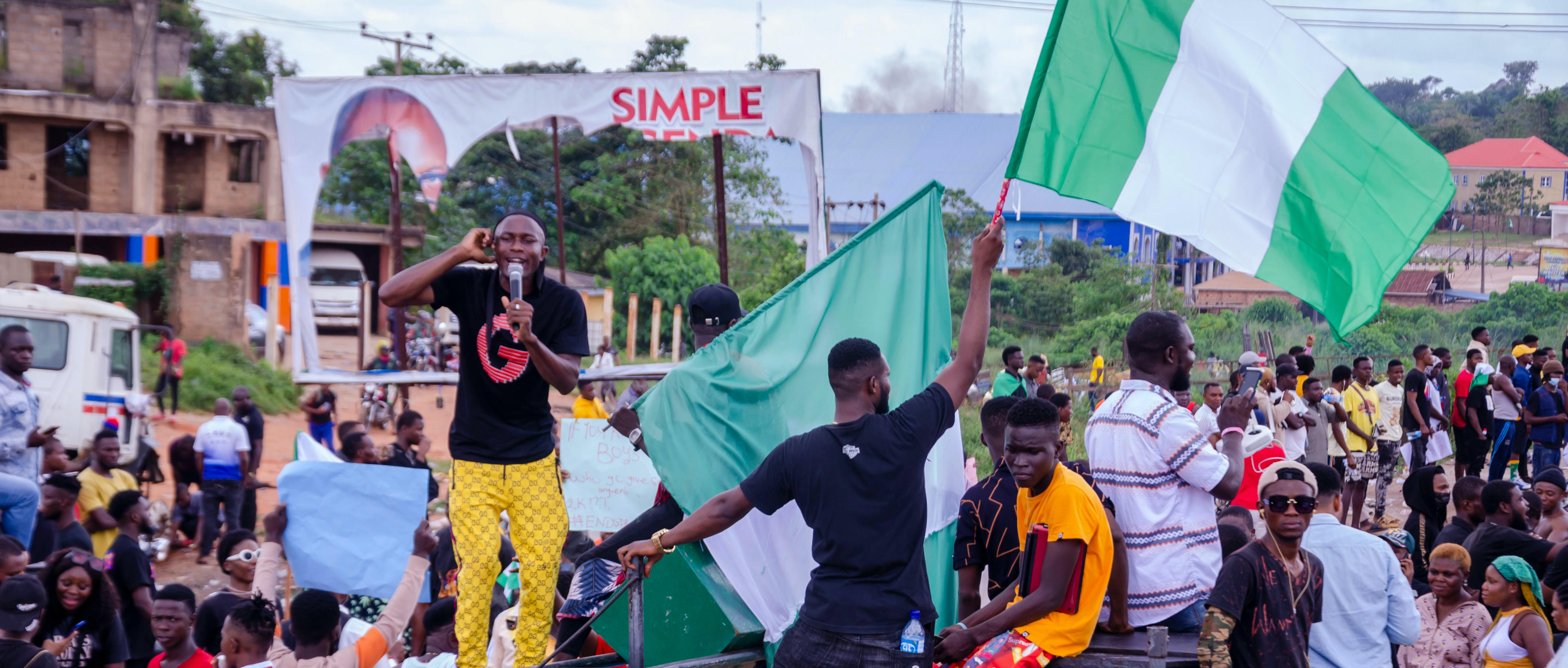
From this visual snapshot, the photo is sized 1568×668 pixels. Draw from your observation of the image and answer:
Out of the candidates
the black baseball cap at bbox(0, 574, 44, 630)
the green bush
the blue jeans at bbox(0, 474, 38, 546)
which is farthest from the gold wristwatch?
the green bush

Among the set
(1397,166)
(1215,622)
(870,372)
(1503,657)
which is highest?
(1397,166)

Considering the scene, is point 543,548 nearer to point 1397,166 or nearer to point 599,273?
point 1397,166

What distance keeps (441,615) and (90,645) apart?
64.8 inches

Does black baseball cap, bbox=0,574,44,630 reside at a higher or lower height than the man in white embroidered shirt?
lower

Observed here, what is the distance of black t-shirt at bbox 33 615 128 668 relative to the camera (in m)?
5.24

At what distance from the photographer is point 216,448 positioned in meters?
10.6

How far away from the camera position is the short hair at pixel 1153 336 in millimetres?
3904

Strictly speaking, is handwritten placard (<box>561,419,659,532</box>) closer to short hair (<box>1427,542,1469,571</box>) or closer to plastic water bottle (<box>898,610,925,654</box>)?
plastic water bottle (<box>898,610,925,654</box>)

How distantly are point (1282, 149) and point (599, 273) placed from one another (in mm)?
33358

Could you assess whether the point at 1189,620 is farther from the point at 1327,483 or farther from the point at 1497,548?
the point at 1497,548

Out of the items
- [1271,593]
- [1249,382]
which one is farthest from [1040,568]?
[1249,382]

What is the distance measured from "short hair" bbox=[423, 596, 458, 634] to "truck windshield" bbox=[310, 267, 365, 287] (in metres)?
28.6

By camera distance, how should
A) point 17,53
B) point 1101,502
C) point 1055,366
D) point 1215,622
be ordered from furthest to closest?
point 17,53 < point 1055,366 < point 1101,502 < point 1215,622

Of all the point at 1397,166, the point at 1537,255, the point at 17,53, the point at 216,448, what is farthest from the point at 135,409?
the point at 1537,255
